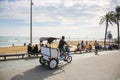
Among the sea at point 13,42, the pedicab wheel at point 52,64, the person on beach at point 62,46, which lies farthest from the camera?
the sea at point 13,42

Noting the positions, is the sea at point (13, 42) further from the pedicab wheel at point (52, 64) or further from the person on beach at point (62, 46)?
the pedicab wheel at point (52, 64)

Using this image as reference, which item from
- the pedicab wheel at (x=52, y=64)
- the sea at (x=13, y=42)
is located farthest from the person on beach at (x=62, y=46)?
the sea at (x=13, y=42)

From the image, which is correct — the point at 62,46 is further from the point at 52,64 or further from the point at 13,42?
the point at 13,42

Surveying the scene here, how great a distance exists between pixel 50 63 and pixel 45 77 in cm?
208

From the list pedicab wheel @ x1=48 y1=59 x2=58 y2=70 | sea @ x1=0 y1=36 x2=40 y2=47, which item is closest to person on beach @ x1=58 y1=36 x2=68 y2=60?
pedicab wheel @ x1=48 y1=59 x2=58 y2=70

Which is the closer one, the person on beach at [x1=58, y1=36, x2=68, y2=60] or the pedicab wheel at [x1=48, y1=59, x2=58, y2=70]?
the pedicab wheel at [x1=48, y1=59, x2=58, y2=70]

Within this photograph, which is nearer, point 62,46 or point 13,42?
point 62,46

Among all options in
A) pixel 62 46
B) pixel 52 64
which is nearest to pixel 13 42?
pixel 62 46

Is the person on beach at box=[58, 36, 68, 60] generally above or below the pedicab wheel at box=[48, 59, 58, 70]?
above

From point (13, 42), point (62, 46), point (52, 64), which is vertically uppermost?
point (62, 46)

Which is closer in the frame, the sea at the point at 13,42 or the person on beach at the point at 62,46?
the person on beach at the point at 62,46

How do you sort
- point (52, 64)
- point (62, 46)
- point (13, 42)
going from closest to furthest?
1. point (52, 64)
2. point (62, 46)
3. point (13, 42)

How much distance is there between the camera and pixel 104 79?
10.4 meters

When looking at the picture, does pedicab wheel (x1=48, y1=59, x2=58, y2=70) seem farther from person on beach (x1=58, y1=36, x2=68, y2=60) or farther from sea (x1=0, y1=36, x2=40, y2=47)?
sea (x1=0, y1=36, x2=40, y2=47)
